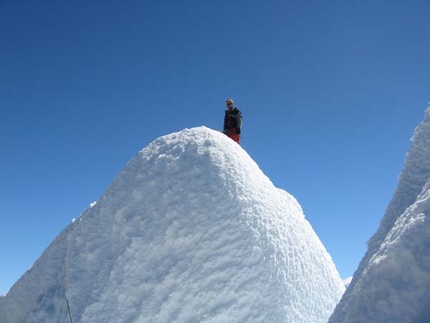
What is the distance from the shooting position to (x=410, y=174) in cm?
564

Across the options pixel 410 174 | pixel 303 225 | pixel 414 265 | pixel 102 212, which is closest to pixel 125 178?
pixel 102 212

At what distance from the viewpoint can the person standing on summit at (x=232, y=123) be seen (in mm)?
13656

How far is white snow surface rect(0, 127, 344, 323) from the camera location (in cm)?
885

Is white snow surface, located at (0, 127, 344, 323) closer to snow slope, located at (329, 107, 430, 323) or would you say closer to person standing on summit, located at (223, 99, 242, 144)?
person standing on summit, located at (223, 99, 242, 144)

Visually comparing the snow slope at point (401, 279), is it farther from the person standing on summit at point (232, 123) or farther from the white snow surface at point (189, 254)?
the person standing on summit at point (232, 123)

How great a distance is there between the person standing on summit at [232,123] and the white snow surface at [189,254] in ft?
6.25

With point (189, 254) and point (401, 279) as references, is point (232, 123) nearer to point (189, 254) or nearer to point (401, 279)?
point (189, 254)

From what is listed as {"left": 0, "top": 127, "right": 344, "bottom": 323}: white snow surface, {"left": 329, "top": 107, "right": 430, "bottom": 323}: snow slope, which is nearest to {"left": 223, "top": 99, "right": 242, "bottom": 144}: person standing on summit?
{"left": 0, "top": 127, "right": 344, "bottom": 323}: white snow surface

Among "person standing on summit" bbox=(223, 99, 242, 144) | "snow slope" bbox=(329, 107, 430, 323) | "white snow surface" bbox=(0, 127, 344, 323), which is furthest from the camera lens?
"person standing on summit" bbox=(223, 99, 242, 144)

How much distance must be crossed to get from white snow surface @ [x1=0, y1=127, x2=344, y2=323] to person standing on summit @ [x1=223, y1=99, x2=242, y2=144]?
1906 mm

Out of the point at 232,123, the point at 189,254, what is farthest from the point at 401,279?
the point at 232,123

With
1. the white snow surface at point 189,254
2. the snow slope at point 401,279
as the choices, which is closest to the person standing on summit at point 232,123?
the white snow surface at point 189,254

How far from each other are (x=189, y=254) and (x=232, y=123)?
546cm

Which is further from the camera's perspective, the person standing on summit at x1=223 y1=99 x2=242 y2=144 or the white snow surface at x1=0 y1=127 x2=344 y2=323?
the person standing on summit at x1=223 y1=99 x2=242 y2=144
